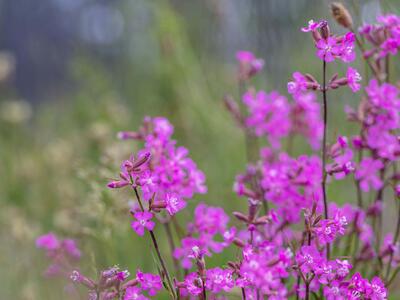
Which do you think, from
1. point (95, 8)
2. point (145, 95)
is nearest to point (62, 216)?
point (145, 95)

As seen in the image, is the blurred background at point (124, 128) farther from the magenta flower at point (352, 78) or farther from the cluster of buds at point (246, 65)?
the magenta flower at point (352, 78)

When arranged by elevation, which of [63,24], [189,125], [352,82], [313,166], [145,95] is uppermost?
[63,24]

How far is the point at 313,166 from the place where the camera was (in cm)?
140

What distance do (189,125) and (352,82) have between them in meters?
2.22

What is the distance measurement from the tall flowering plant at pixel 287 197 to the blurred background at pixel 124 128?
0.15 metres

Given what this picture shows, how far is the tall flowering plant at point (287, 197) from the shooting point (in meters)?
1.08

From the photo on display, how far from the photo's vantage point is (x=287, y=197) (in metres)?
1.41

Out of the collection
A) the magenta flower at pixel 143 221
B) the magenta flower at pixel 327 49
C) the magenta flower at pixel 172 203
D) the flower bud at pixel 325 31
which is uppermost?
the flower bud at pixel 325 31

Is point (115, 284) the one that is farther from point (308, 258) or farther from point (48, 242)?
point (48, 242)

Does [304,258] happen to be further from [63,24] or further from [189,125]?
[63,24]

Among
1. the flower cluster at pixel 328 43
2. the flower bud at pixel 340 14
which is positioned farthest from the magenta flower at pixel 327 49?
the flower bud at pixel 340 14

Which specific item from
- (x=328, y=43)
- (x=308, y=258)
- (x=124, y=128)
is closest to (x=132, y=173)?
(x=308, y=258)

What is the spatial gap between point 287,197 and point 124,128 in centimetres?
219

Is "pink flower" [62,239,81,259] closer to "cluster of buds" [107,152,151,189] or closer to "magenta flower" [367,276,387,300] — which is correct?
"cluster of buds" [107,152,151,189]
